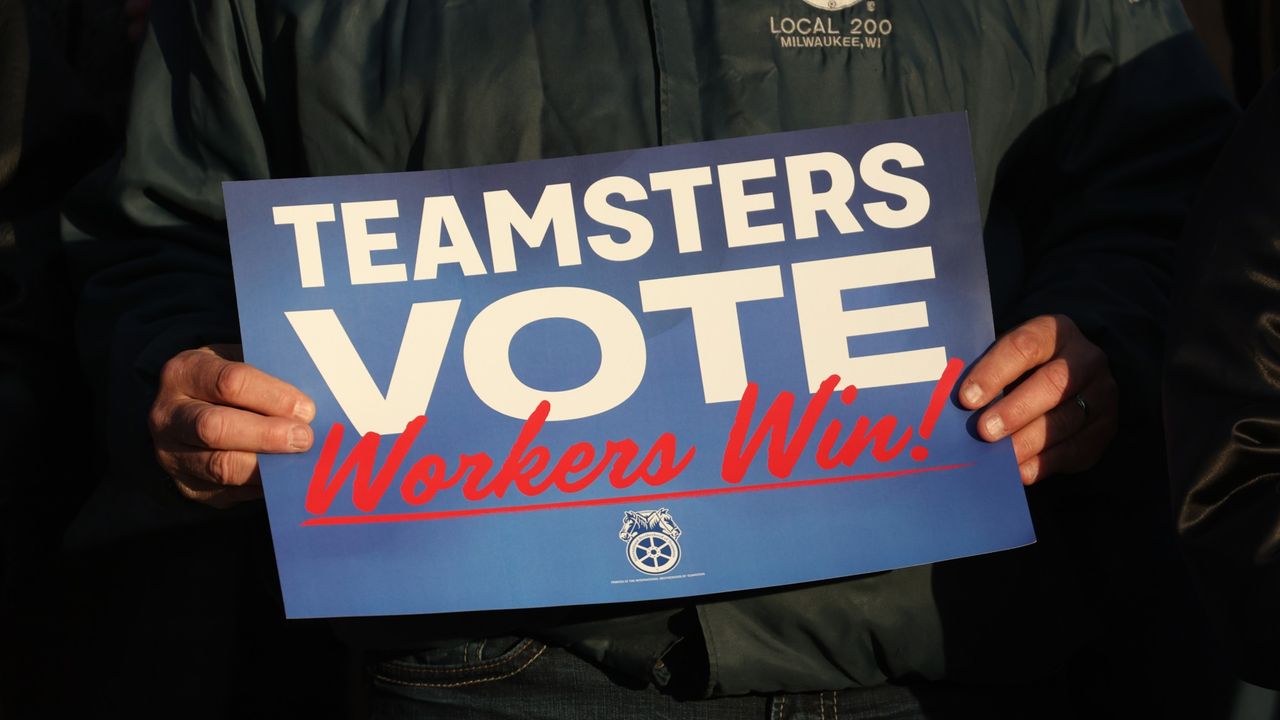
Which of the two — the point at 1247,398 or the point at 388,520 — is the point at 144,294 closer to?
the point at 388,520

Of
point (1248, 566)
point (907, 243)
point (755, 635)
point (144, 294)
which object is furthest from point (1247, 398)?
point (144, 294)

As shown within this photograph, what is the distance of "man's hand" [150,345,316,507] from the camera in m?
1.18

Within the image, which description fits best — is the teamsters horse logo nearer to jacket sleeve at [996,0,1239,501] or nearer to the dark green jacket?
the dark green jacket

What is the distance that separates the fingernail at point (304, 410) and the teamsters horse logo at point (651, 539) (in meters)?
0.31

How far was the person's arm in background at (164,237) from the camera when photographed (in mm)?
1320

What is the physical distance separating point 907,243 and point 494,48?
1.54 ft

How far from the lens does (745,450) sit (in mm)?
1196

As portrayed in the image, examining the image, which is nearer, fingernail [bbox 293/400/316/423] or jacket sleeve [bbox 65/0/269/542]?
fingernail [bbox 293/400/316/423]

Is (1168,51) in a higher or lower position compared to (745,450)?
higher

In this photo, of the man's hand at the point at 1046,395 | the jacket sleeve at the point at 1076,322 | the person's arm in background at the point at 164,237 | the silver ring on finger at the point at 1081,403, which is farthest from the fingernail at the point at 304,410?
the silver ring on finger at the point at 1081,403

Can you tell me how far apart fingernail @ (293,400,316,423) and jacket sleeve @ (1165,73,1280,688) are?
766 millimetres

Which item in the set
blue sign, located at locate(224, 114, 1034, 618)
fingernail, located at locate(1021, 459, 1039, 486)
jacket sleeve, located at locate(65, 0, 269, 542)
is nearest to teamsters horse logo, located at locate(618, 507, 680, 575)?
blue sign, located at locate(224, 114, 1034, 618)

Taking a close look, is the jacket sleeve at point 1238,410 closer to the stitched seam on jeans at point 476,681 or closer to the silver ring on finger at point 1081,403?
the silver ring on finger at point 1081,403

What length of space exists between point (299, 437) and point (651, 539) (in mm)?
341
